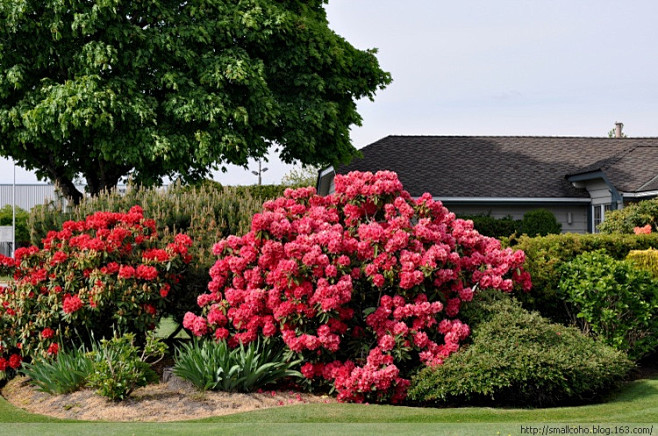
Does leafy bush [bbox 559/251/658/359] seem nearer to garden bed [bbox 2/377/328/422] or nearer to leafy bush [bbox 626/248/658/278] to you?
leafy bush [bbox 626/248/658/278]

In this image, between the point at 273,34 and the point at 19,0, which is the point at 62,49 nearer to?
the point at 19,0

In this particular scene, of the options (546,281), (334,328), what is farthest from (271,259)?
(546,281)

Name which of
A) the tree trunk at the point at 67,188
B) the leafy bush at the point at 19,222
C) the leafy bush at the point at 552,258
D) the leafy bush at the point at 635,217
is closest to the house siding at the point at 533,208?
the leafy bush at the point at 635,217

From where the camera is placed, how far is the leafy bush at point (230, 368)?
29.7 ft

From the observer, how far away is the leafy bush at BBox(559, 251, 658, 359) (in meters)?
10.4

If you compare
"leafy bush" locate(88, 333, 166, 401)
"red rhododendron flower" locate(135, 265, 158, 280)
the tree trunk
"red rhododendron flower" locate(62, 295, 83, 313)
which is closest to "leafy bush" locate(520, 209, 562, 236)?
the tree trunk

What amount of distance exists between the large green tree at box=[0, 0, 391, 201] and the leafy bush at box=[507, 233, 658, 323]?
32.4 feet

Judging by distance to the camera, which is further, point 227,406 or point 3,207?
point 3,207

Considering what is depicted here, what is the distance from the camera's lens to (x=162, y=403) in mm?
8766

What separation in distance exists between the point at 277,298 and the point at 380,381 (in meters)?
1.66

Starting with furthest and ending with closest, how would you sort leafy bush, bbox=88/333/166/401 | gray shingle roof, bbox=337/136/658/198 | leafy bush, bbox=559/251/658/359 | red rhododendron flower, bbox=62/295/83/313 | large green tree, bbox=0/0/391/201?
gray shingle roof, bbox=337/136/658/198 → large green tree, bbox=0/0/391/201 → leafy bush, bbox=559/251/658/359 → red rhododendron flower, bbox=62/295/83/313 → leafy bush, bbox=88/333/166/401

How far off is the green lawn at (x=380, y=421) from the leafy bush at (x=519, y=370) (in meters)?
0.29

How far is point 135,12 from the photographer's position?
20969 mm

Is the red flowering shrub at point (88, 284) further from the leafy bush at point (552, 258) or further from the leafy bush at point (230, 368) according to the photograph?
the leafy bush at point (552, 258)
